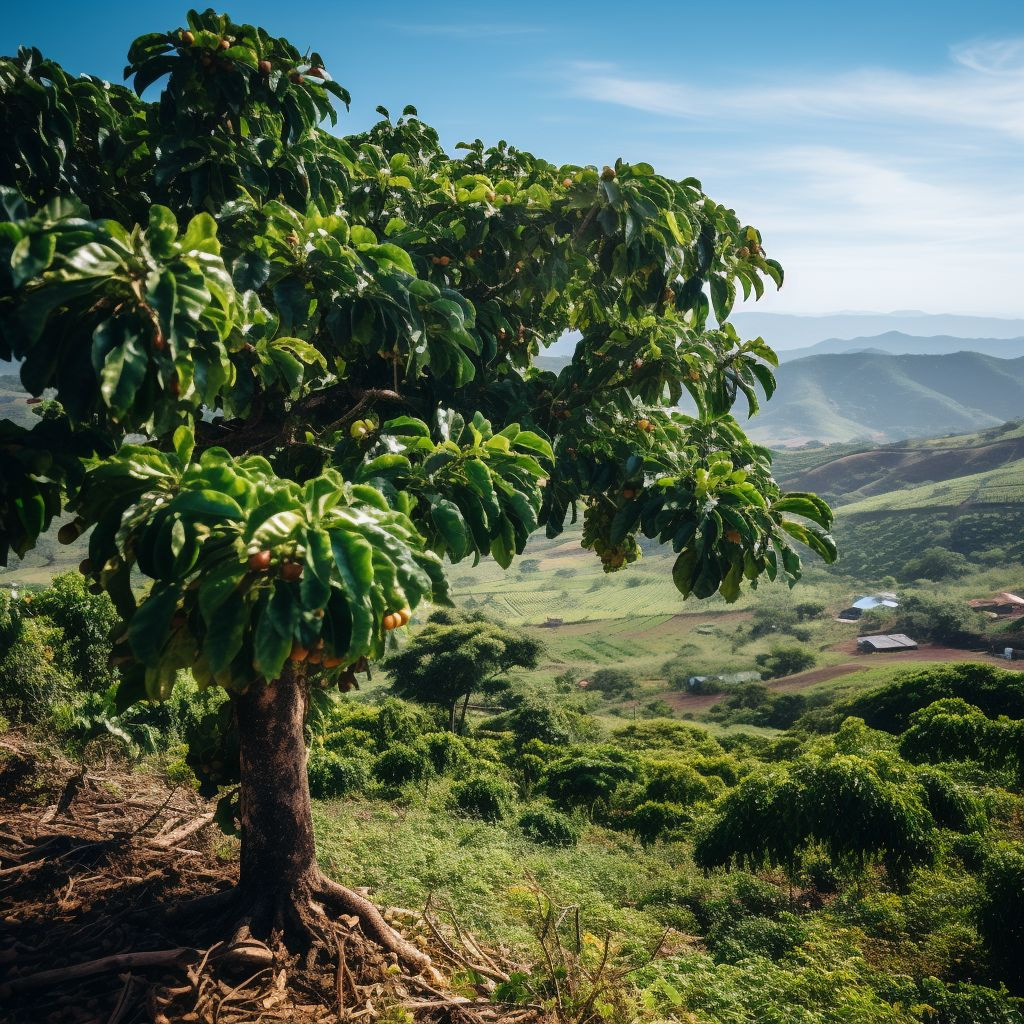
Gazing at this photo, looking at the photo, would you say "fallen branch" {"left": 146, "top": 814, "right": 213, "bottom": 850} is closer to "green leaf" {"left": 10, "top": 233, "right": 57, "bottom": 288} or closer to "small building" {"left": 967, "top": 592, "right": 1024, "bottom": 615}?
"green leaf" {"left": 10, "top": 233, "right": 57, "bottom": 288}

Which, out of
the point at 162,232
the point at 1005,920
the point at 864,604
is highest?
the point at 162,232

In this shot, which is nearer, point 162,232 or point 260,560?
point 260,560

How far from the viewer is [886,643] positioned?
2640 inches

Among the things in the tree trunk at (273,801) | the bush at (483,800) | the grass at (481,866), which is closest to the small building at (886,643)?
the grass at (481,866)

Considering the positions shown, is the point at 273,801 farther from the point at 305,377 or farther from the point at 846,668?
the point at 846,668

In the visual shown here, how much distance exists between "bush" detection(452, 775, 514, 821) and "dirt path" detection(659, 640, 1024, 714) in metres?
42.1

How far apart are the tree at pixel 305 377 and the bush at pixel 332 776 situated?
931 centimetres

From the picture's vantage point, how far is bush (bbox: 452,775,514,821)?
1454 centimetres

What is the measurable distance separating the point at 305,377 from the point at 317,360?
404 millimetres

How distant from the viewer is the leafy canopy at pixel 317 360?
2.19 metres

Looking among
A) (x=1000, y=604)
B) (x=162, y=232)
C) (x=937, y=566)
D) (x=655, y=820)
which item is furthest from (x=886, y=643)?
(x=162, y=232)

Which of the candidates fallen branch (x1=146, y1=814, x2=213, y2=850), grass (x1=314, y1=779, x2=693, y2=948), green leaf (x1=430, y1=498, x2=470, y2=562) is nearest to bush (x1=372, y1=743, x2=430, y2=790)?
grass (x1=314, y1=779, x2=693, y2=948)

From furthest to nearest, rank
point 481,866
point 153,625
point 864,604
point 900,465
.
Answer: point 900,465 < point 864,604 < point 481,866 < point 153,625

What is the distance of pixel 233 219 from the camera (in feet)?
11.5
